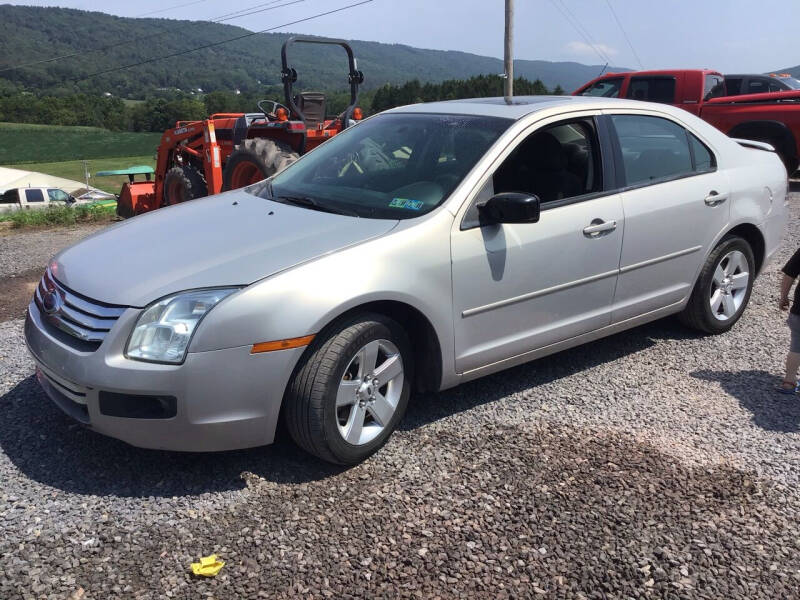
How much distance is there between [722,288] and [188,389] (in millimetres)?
3841

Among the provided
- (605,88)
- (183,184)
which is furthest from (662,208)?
(605,88)

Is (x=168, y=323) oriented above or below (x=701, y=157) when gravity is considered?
below

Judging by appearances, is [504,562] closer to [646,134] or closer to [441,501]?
[441,501]

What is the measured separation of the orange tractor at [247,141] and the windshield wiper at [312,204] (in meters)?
4.11

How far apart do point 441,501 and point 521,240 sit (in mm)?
1417

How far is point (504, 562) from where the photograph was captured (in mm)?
2768

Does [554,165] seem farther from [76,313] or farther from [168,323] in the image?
[76,313]

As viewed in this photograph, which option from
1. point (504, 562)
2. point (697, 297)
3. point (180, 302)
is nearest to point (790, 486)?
point (504, 562)

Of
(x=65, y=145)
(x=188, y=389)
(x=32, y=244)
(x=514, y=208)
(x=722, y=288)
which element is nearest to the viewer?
(x=188, y=389)

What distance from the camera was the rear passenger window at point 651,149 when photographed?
14.5 ft

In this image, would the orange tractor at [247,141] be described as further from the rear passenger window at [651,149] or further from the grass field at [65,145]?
the grass field at [65,145]

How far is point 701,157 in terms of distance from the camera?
16.0 ft

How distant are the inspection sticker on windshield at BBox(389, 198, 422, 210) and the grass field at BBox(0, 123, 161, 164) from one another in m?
76.0

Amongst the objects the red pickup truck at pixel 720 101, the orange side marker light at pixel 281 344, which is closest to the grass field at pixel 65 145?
the red pickup truck at pixel 720 101
